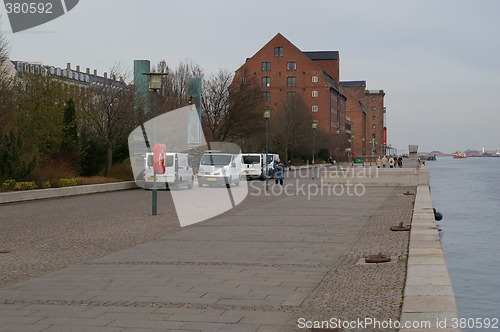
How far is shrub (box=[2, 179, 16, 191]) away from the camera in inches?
1042

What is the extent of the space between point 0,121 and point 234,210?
12931 mm

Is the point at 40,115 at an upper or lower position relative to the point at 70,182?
upper

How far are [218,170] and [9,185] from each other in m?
12.4

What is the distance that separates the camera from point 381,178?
38.2 m

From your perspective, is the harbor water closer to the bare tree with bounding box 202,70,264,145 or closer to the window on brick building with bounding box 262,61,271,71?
the bare tree with bounding box 202,70,264,145

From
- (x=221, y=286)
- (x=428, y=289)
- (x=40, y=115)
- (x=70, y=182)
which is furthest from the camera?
(x=40, y=115)

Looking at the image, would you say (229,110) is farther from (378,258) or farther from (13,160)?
(378,258)

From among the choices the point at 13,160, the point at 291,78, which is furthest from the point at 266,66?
the point at 13,160

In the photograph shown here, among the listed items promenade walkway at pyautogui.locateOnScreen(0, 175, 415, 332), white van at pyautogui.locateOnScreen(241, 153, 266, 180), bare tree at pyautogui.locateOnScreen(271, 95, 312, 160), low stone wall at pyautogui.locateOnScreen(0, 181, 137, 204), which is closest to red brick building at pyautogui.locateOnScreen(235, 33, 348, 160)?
bare tree at pyautogui.locateOnScreen(271, 95, 312, 160)

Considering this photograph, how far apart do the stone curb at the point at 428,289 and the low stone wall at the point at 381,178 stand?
26.0m

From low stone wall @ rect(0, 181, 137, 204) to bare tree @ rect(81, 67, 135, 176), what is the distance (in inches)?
121

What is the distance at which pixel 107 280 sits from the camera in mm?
9016

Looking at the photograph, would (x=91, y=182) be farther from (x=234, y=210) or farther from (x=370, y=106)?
(x=370, y=106)

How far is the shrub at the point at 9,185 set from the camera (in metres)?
26.5
